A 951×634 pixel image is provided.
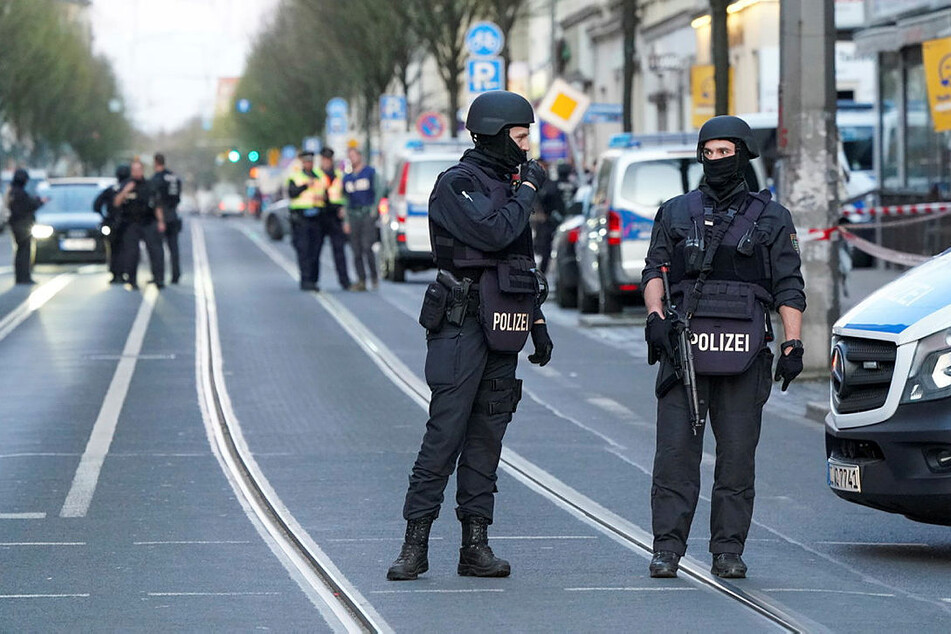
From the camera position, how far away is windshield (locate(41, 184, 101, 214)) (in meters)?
36.6

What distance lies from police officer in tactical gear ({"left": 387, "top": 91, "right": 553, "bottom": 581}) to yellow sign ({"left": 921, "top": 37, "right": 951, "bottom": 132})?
16555 mm

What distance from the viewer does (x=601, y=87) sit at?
59.8 metres

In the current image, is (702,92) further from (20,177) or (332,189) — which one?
(20,177)

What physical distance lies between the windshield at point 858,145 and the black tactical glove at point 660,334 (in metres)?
29.6

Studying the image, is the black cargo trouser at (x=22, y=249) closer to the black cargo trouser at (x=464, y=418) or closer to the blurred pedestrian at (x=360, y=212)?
the blurred pedestrian at (x=360, y=212)

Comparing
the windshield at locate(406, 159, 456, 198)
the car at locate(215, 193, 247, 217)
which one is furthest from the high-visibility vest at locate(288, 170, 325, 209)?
the car at locate(215, 193, 247, 217)

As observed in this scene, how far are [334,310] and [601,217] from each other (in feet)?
11.6

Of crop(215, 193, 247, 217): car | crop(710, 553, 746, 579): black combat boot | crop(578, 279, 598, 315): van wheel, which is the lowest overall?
crop(215, 193, 247, 217): car

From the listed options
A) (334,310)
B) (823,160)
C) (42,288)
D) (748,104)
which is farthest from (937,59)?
(748,104)

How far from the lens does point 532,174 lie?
299 inches

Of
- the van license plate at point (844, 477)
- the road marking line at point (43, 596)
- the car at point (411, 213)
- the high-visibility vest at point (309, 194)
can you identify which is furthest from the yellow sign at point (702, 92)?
the road marking line at point (43, 596)

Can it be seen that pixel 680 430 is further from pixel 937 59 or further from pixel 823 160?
pixel 937 59

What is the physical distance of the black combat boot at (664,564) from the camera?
772 centimetres

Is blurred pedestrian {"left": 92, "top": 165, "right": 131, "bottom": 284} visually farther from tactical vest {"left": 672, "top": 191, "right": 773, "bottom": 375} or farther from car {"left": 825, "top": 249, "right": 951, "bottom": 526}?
tactical vest {"left": 672, "top": 191, "right": 773, "bottom": 375}
